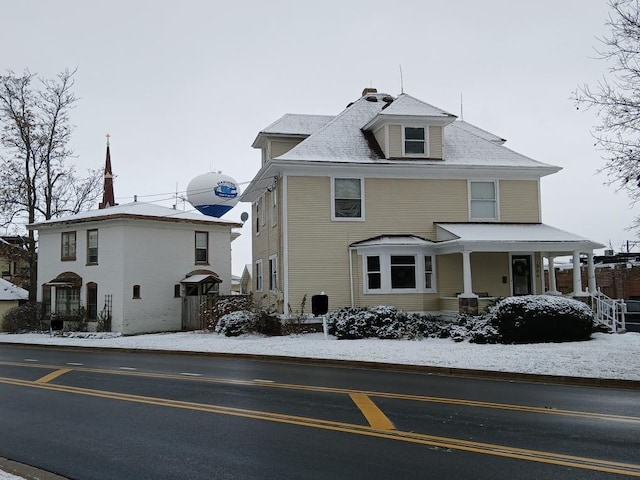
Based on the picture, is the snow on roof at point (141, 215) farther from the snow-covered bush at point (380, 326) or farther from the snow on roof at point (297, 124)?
the snow-covered bush at point (380, 326)

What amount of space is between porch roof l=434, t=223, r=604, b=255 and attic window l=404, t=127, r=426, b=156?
10.2 ft

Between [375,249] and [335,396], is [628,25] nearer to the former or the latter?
[335,396]

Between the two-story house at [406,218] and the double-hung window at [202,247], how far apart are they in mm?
7069

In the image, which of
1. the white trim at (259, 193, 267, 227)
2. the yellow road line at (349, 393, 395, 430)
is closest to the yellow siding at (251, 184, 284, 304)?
the white trim at (259, 193, 267, 227)

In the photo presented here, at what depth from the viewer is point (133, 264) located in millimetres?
29844

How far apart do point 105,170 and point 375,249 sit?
2678 cm

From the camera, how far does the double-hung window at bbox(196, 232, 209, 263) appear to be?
3284cm

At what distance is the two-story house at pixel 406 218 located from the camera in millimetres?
23828

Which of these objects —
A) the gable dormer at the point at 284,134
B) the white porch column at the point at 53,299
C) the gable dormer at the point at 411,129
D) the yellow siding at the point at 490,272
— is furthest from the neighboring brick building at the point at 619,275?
the white porch column at the point at 53,299

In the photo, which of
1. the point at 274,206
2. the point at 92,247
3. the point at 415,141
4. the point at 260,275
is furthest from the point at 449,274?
the point at 92,247

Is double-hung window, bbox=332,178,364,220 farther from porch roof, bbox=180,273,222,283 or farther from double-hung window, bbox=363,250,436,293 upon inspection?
porch roof, bbox=180,273,222,283

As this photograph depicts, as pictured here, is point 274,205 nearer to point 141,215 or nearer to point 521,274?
point 141,215

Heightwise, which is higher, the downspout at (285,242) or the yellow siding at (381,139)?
the yellow siding at (381,139)

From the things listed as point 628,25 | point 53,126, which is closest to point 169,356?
point 628,25
